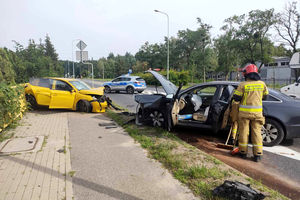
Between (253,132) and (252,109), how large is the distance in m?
0.45

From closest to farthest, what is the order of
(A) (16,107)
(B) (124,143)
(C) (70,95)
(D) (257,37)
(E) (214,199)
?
(E) (214,199) < (B) (124,143) < (A) (16,107) < (C) (70,95) < (D) (257,37)

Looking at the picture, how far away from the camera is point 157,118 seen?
6.13 meters

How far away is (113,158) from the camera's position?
3.98 meters

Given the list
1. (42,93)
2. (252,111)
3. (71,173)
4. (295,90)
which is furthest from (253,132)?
(295,90)

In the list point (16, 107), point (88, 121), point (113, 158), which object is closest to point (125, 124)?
point (88, 121)

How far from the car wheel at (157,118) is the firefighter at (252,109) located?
2421mm

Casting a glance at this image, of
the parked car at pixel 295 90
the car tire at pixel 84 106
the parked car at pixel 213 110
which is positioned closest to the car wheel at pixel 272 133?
the parked car at pixel 213 110

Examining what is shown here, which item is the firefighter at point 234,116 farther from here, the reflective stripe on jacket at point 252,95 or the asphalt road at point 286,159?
the asphalt road at point 286,159

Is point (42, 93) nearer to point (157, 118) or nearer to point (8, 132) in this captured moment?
point (8, 132)

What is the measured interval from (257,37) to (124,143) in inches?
1410

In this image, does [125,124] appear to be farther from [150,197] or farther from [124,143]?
[150,197]

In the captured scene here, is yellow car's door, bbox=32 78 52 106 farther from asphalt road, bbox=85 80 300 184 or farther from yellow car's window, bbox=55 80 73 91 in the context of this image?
asphalt road, bbox=85 80 300 184

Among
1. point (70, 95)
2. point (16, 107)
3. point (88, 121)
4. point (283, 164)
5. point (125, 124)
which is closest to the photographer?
point (283, 164)

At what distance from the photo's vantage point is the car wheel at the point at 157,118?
6071mm
